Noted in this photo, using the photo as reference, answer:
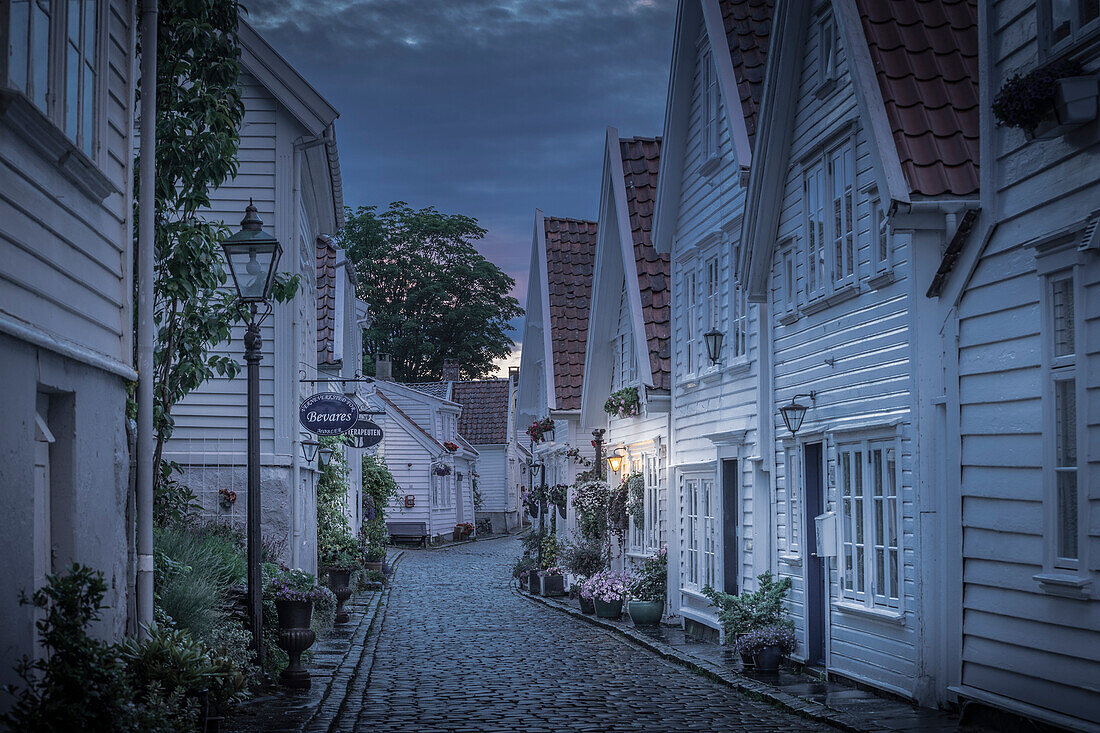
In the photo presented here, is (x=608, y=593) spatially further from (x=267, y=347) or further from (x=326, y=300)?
(x=326, y=300)

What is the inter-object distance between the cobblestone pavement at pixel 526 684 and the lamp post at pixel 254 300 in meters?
1.32

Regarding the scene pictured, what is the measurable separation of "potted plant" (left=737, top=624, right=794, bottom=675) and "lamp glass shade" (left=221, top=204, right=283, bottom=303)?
6303 millimetres

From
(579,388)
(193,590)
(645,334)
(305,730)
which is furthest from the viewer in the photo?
(579,388)

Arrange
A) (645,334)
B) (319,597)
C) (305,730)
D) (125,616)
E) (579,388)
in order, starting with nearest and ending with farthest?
(125,616), (305,730), (319,597), (645,334), (579,388)

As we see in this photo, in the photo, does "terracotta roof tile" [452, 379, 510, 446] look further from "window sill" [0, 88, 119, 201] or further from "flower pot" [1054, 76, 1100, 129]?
"flower pot" [1054, 76, 1100, 129]

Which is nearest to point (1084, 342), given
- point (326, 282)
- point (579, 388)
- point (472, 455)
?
point (326, 282)

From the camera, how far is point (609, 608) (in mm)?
20109

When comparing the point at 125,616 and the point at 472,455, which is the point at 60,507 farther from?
the point at 472,455

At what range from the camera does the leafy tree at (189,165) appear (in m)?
11.1

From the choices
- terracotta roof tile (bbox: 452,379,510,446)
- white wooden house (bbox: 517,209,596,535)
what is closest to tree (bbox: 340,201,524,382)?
terracotta roof tile (bbox: 452,379,510,446)

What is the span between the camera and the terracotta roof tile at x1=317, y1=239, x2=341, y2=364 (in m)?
21.5

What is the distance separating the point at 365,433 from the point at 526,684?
372 inches

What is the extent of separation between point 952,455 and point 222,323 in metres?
6.61

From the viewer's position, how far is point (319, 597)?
597 inches
